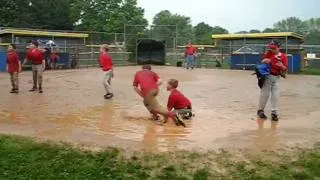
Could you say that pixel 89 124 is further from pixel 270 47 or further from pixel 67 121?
pixel 270 47

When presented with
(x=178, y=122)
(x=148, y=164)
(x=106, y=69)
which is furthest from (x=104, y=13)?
(x=148, y=164)

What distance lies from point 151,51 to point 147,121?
30.7 meters

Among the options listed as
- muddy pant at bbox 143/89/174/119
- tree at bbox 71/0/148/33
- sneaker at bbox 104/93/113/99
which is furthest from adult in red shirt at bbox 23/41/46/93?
tree at bbox 71/0/148/33

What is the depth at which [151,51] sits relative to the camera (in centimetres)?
4291

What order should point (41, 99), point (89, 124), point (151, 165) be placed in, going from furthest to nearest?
point (41, 99) → point (89, 124) → point (151, 165)

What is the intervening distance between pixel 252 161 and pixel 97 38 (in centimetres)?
3799

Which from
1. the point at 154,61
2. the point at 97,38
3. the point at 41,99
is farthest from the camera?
the point at 97,38

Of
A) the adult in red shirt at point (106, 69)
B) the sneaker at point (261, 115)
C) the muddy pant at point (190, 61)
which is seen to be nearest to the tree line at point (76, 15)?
the muddy pant at point (190, 61)

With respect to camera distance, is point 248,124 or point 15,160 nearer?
point 15,160

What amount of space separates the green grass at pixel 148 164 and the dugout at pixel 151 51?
32799 millimetres

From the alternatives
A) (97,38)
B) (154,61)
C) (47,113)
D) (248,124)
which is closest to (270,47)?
(248,124)

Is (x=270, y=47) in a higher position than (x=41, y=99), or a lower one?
higher

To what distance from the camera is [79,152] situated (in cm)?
904

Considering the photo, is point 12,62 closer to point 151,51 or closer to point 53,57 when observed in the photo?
point 53,57
